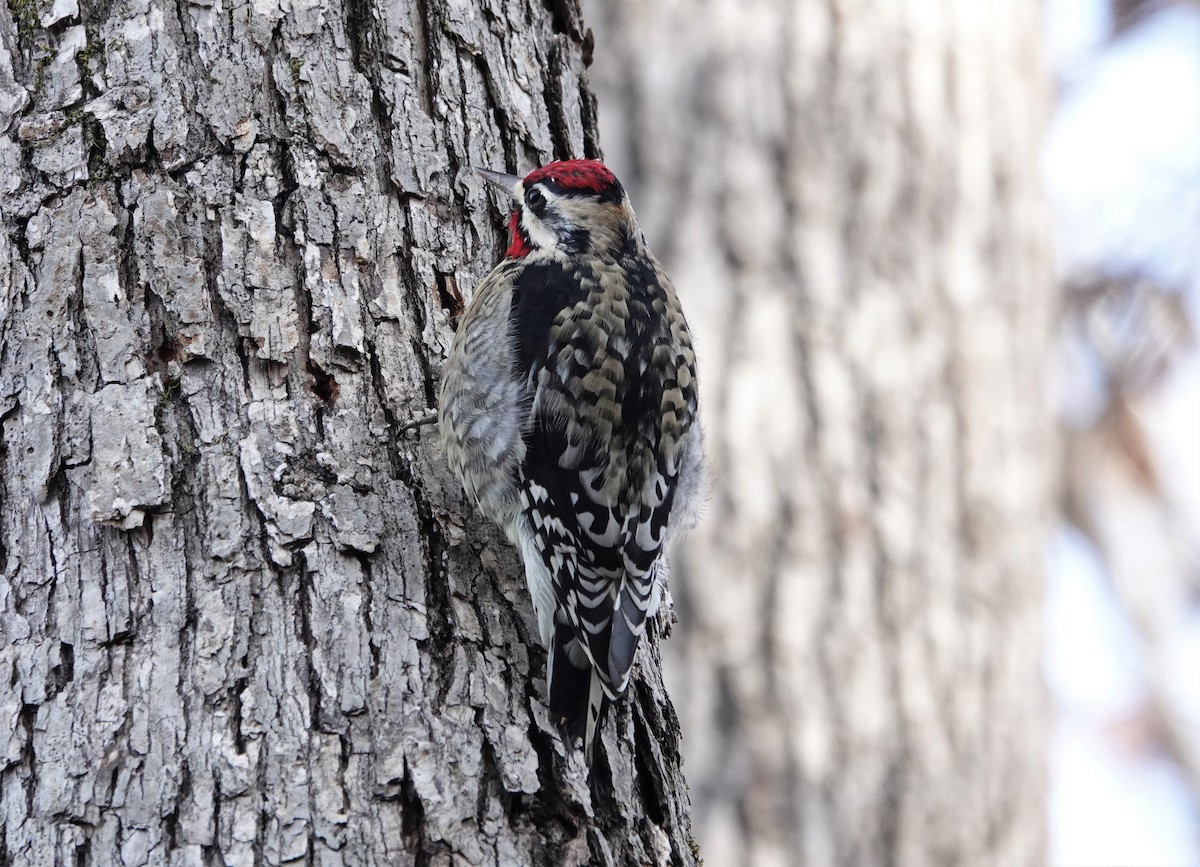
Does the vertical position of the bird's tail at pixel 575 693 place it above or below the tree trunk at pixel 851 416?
below

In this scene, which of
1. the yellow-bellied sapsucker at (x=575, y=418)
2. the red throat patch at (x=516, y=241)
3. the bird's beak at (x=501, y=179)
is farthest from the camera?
the red throat patch at (x=516, y=241)

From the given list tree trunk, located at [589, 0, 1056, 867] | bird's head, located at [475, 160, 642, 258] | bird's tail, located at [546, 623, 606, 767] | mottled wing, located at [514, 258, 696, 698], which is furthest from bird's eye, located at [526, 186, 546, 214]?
tree trunk, located at [589, 0, 1056, 867]

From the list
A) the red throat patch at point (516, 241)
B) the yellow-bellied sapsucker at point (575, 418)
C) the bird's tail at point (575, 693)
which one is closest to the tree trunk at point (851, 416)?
the yellow-bellied sapsucker at point (575, 418)

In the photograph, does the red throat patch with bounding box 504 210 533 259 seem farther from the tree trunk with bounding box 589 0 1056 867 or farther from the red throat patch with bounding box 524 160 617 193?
the tree trunk with bounding box 589 0 1056 867

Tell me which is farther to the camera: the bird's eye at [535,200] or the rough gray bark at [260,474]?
the bird's eye at [535,200]

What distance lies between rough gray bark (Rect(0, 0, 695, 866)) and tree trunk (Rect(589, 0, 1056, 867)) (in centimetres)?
153

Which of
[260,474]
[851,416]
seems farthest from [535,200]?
[851,416]

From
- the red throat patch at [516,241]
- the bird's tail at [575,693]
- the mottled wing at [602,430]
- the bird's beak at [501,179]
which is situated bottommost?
Answer: the bird's tail at [575,693]

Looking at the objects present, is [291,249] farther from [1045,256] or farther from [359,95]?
[1045,256]

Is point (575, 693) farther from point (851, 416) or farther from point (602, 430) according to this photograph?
point (851, 416)

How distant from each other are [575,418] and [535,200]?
0.62m

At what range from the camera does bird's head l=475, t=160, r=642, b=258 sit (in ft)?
10.3

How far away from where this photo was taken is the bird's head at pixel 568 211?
10.3 ft

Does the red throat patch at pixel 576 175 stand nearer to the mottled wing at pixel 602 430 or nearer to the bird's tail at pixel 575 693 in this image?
the mottled wing at pixel 602 430
